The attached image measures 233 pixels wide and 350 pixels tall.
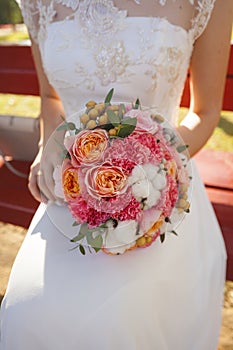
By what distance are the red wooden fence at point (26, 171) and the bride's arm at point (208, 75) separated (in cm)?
51

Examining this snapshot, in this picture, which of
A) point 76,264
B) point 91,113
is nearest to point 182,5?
point 91,113

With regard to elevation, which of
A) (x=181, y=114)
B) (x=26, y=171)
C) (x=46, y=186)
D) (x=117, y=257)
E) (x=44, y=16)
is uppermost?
(x=44, y=16)

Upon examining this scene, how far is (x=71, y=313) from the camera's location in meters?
1.08

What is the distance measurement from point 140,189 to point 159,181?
51mm

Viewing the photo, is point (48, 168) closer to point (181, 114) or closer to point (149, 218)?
point (149, 218)

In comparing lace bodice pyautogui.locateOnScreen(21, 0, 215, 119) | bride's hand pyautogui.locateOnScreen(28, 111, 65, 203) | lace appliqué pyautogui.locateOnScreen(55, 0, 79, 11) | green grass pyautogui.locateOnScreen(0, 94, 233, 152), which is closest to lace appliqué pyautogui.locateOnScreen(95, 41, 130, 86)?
lace bodice pyautogui.locateOnScreen(21, 0, 215, 119)

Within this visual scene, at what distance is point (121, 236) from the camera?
39.3 inches

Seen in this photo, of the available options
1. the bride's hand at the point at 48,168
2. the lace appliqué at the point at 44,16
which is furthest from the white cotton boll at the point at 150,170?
the lace appliqué at the point at 44,16

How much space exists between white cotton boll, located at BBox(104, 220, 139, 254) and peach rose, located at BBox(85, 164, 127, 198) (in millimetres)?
84

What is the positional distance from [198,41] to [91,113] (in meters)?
0.59

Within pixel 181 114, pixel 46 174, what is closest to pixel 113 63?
pixel 46 174

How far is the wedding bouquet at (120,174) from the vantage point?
914 mm

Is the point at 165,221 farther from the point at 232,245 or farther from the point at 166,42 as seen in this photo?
the point at 232,245

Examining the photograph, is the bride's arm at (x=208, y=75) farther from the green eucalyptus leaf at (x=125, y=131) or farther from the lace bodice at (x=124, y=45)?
the green eucalyptus leaf at (x=125, y=131)
